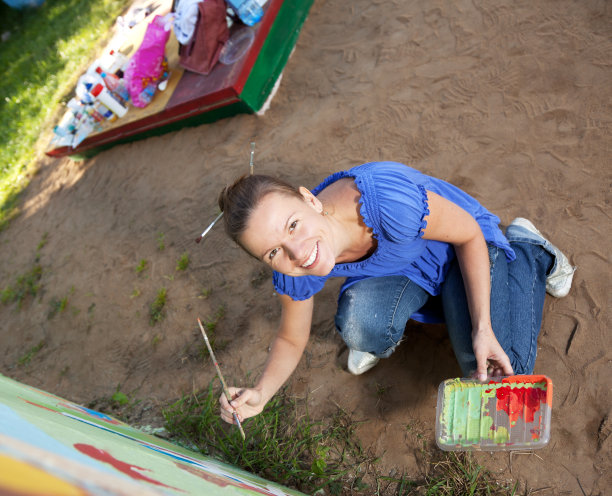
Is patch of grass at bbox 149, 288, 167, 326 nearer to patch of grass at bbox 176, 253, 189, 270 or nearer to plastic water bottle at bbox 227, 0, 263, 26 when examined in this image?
patch of grass at bbox 176, 253, 189, 270

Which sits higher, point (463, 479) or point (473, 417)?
point (473, 417)

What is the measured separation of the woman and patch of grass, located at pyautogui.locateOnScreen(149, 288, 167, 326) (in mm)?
1333

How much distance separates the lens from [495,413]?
5.17 feet

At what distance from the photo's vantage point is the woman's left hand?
4.96 ft

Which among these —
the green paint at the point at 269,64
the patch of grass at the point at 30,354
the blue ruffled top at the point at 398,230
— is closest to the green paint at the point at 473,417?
the blue ruffled top at the point at 398,230

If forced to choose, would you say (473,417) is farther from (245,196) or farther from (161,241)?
(161,241)

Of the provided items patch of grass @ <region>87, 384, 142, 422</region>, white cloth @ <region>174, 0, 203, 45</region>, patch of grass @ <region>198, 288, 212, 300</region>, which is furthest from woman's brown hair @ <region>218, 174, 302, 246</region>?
white cloth @ <region>174, 0, 203, 45</region>

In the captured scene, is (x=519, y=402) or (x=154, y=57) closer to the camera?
(x=519, y=402)

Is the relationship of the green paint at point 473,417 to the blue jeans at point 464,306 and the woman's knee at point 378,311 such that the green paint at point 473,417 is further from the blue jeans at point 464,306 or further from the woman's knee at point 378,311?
the woman's knee at point 378,311

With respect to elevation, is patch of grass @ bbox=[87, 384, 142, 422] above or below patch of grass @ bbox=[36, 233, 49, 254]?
below

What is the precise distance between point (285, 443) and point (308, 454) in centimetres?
11

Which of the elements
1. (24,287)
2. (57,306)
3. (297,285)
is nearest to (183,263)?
(57,306)

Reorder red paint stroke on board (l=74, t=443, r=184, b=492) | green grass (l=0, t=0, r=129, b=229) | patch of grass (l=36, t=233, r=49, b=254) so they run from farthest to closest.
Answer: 1. green grass (l=0, t=0, r=129, b=229)
2. patch of grass (l=36, t=233, r=49, b=254)
3. red paint stroke on board (l=74, t=443, r=184, b=492)

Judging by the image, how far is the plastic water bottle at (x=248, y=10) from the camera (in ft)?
11.1
